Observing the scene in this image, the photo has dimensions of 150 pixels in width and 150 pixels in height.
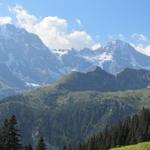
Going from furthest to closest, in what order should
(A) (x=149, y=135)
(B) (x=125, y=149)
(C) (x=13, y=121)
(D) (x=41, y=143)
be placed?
1. (A) (x=149, y=135)
2. (D) (x=41, y=143)
3. (B) (x=125, y=149)
4. (C) (x=13, y=121)

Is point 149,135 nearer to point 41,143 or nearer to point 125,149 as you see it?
point 41,143

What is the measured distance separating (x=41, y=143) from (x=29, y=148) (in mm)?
17583

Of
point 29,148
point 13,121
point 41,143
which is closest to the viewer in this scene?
point 13,121

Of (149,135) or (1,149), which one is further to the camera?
(149,135)

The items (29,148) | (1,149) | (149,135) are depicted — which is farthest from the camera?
(149,135)

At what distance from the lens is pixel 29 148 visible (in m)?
121

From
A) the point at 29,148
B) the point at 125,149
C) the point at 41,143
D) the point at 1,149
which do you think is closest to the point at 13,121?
the point at 1,149

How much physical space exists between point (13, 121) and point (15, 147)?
3920 mm

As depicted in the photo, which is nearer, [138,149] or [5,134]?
[5,134]

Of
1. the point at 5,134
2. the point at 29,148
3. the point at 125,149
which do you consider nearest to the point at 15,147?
the point at 5,134

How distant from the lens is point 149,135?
19188 cm

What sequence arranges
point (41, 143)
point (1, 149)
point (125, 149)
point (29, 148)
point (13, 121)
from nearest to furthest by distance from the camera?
point (13, 121) → point (1, 149) → point (125, 149) → point (41, 143) → point (29, 148)

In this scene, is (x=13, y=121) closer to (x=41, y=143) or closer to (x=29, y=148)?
(x=41, y=143)

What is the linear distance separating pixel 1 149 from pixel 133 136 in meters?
131
